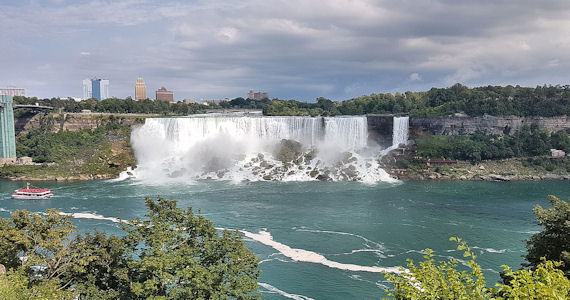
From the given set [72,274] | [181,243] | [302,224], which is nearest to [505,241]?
Answer: [302,224]

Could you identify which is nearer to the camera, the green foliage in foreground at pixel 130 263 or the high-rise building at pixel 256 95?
the green foliage in foreground at pixel 130 263

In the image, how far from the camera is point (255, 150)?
47344 millimetres

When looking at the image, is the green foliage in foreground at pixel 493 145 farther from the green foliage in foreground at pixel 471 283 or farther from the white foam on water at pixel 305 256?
the green foliage in foreground at pixel 471 283

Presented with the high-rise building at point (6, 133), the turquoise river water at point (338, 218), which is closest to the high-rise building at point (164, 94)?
the high-rise building at point (6, 133)

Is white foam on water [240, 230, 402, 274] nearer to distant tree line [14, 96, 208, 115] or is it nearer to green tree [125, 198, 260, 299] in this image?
green tree [125, 198, 260, 299]

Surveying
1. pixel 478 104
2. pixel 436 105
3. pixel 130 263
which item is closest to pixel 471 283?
pixel 130 263

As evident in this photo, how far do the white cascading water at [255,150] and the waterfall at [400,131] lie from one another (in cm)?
303

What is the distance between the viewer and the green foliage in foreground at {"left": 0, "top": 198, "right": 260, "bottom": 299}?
10328 millimetres

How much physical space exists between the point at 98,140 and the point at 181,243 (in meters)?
41.4

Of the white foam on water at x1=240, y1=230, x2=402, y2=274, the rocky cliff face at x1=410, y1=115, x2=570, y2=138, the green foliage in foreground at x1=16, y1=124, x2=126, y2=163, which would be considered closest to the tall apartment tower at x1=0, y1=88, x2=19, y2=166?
the green foliage in foreground at x1=16, y1=124, x2=126, y2=163

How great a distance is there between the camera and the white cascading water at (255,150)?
4190 cm

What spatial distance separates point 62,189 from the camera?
1428 inches

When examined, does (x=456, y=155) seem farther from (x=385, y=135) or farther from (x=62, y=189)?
(x=62, y=189)

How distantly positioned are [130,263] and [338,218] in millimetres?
16956
